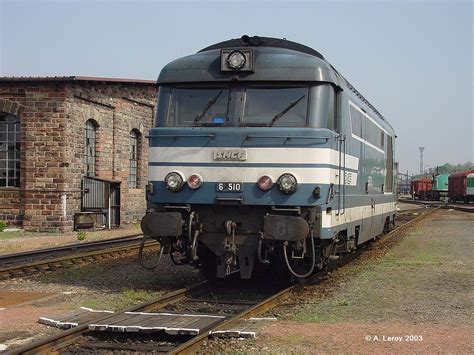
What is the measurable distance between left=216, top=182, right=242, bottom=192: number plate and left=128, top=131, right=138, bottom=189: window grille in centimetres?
1780

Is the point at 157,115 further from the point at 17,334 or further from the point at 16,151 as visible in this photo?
the point at 16,151

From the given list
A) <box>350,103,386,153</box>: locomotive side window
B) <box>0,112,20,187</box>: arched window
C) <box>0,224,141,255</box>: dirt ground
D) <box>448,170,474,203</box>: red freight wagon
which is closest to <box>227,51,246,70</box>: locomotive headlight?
<box>350,103,386,153</box>: locomotive side window

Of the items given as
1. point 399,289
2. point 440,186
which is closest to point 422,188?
point 440,186

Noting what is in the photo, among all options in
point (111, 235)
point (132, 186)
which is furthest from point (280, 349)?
point (132, 186)

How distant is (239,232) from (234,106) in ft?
5.77

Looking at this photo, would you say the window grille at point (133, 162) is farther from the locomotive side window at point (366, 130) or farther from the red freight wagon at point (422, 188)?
the red freight wagon at point (422, 188)

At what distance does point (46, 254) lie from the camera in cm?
1491

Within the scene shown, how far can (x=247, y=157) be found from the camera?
895cm

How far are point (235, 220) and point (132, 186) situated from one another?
17988 millimetres

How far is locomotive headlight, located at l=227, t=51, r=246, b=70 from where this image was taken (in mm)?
9242

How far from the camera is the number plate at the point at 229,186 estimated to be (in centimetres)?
898

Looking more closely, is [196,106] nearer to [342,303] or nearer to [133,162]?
[342,303]

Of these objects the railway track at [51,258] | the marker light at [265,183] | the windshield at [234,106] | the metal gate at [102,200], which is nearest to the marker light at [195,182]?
the windshield at [234,106]

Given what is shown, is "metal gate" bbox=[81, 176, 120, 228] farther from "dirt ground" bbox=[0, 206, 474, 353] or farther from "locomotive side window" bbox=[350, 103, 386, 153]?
"locomotive side window" bbox=[350, 103, 386, 153]
